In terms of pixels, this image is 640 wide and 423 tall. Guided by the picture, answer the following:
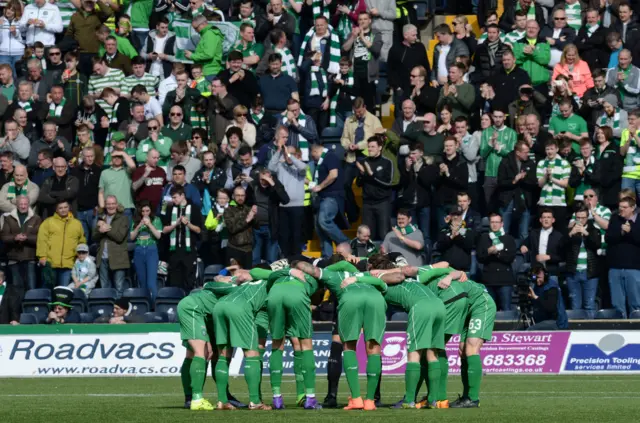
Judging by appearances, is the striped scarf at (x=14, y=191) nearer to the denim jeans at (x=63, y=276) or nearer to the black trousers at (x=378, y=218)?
the denim jeans at (x=63, y=276)

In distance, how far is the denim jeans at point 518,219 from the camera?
27.5m

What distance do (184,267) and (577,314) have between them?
744 cm

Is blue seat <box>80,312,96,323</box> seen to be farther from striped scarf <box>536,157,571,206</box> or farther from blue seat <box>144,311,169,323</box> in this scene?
striped scarf <box>536,157,571,206</box>

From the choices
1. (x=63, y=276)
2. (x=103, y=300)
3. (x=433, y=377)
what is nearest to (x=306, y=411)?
(x=433, y=377)

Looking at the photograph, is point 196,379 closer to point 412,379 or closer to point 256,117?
point 412,379

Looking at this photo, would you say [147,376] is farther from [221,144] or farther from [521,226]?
[521,226]

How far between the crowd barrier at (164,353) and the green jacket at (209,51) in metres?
6.32

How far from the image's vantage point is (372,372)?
18.1 meters

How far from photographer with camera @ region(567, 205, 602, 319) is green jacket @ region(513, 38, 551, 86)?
385 centimetres

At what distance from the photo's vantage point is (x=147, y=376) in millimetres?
26859

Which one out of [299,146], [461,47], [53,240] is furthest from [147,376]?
[461,47]

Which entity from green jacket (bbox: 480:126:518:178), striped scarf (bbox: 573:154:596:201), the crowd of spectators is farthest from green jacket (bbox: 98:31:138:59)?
striped scarf (bbox: 573:154:596:201)

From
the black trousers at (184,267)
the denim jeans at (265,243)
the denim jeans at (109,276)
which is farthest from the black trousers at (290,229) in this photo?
the denim jeans at (109,276)

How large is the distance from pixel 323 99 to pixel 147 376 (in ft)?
22.6
